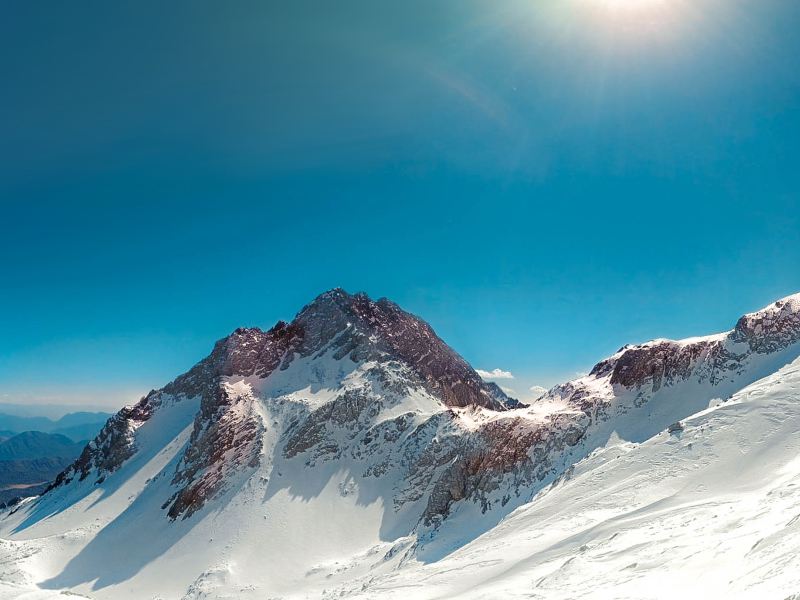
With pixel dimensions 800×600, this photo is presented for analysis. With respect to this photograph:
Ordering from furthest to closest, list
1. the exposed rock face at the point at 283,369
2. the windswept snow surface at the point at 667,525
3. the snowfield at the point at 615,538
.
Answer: the exposed rock face at the point at 283,369, the snowfield at the point at 615,538, the windswept snow surface at the point at 667,525

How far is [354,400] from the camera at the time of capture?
4355 inches

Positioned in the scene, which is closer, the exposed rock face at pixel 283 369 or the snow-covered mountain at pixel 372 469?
the snow-covered mountain at pixel 372 469

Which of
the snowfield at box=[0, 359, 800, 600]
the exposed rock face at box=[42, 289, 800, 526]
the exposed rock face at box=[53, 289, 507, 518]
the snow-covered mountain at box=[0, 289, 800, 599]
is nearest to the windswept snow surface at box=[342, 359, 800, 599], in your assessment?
the snowfield at box=[0, 359, 800, 600]

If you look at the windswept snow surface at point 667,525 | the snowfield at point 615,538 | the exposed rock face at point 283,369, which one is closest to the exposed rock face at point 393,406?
the exposed rock face at point 283,369

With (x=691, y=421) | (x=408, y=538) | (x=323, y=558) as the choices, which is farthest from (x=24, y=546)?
(x=691, y=421)

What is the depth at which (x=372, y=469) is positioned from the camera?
97688 millimetres

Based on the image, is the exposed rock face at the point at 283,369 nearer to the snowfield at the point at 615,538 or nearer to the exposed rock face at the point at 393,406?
the exposed rock face at the point at 393,406

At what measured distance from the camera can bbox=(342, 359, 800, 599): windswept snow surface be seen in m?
24.4

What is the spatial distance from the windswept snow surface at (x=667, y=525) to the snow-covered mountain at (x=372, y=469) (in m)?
0.48

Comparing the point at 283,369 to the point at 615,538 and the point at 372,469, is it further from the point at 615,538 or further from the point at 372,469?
the point at 615,538

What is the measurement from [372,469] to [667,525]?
224 ft

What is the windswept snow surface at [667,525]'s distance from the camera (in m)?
24.4

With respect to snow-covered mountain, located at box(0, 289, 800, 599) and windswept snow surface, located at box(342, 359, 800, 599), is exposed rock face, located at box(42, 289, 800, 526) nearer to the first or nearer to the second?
snow-covered mountain, located at box(0, 289, 800, 599)

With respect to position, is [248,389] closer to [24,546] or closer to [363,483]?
[363,483]
